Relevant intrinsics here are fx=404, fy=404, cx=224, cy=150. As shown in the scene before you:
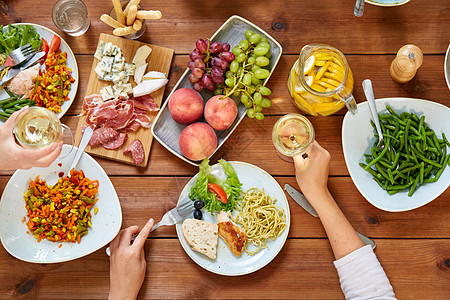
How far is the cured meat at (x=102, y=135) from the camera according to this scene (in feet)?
4.80

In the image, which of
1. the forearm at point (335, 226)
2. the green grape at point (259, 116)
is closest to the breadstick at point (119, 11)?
the green grape at point (259, 116)

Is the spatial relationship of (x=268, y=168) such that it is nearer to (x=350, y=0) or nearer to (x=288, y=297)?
(x=288, y=297)

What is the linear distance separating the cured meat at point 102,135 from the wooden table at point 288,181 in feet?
0.30

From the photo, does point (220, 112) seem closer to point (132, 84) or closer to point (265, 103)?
point (265, 103)

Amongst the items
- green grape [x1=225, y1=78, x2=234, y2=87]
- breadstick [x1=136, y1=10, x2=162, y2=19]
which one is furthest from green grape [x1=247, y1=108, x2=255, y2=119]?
breadstick [x1=136, y1=10, x2=162, y2=19]

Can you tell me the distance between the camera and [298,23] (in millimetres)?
1521

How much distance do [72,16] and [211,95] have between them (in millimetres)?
602

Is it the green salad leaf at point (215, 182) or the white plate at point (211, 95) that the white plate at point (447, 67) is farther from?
the green salad leaf at point (215, 182)

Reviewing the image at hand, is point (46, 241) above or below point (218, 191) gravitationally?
below

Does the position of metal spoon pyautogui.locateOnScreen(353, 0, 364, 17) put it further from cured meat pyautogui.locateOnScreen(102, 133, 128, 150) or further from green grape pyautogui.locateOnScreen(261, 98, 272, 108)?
cured meat pyautogui.locateOnScreen(102, 133, 128, 150)

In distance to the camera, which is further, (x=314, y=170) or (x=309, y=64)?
(x=314, y=170)

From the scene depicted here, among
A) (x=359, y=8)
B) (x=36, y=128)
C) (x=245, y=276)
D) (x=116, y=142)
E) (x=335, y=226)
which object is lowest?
(x=245, y=276)

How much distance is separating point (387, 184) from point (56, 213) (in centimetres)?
117

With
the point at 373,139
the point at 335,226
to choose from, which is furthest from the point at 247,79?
the point at 335,226
